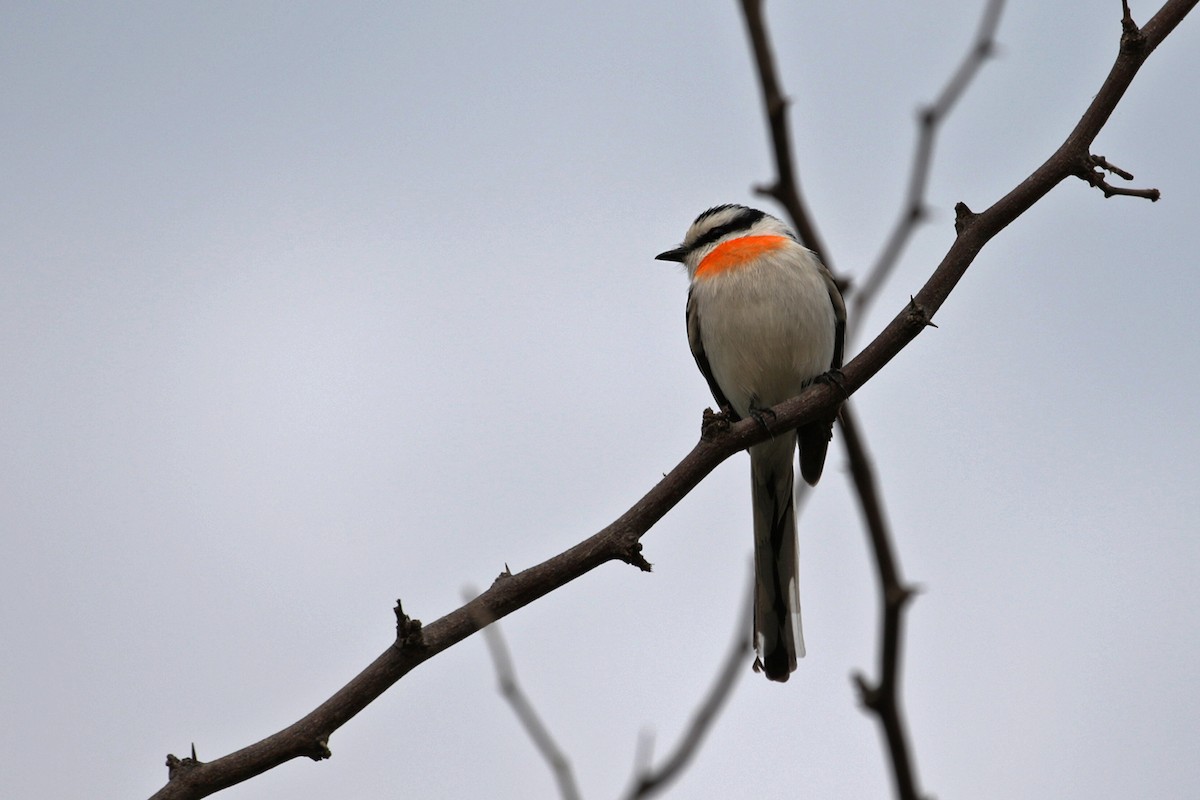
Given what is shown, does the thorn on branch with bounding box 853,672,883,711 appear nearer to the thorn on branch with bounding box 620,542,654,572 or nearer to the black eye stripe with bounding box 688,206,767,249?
the thorn on branch with bounding box 620,542,654,572

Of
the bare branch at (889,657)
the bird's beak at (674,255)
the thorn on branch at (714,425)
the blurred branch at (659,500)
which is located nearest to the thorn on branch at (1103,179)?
the blurred branch at (659,500)

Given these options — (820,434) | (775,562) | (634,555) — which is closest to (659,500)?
(634,555)

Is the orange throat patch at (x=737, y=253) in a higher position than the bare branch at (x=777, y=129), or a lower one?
higher

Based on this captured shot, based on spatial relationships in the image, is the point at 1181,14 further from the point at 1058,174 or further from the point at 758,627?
the point at 758,627

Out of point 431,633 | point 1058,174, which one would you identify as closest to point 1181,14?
point 1058,174

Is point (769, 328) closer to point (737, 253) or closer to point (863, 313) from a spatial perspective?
point (737, 253)

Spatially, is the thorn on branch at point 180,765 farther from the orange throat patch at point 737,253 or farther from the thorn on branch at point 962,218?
the orange throat patch at point 737,253
